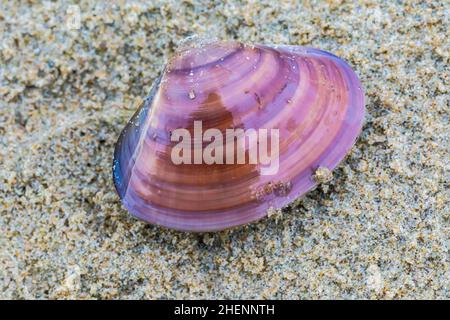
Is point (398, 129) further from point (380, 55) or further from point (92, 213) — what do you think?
point (92, 213)

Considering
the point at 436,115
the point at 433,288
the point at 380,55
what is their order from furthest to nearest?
1. the point at 380,55
2. the point at 436,115
3. the point at 433,288

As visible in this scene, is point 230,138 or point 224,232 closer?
point 230,138

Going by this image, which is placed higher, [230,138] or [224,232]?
[230,138]

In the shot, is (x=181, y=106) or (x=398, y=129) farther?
(x=398, y=129)
